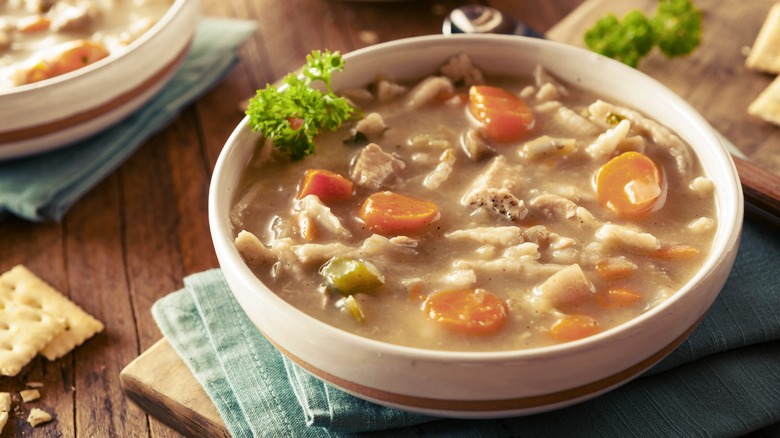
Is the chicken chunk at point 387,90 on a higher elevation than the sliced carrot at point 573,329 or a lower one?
higher

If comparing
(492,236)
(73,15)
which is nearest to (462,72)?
(492,236)

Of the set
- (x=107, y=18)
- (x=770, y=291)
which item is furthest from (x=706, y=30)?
(x=107, y=18)


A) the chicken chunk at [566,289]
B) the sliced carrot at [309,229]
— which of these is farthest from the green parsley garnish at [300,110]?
the chicken chunk at [566,289]

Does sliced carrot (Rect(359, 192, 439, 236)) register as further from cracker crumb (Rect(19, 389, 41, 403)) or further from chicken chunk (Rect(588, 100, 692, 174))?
cracker crumb (Rect(19, 389, 41, 403))

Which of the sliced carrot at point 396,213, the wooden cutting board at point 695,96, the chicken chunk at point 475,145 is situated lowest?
the wooden cutting board at point 695,96

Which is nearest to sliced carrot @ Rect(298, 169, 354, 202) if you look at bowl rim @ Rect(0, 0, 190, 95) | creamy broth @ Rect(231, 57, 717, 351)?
creamy broth @ Rect(231, 57, 717, 351)

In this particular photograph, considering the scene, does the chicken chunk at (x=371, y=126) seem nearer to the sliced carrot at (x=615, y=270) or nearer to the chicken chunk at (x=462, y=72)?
the chicken chunk at (x=462, y=72)
